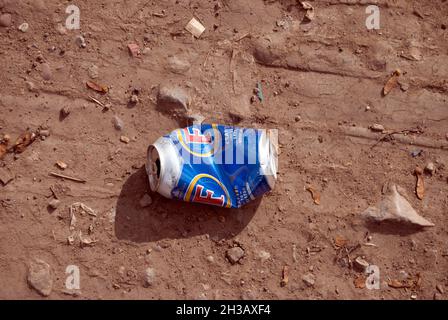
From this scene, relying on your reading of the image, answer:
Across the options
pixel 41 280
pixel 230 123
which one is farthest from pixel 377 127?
pixel 41 280

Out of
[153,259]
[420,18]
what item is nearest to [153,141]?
[153,259]

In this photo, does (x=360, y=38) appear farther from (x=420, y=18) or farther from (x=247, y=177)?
(x=247, y=177)

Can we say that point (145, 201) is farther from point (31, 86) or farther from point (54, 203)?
point (31, 86)

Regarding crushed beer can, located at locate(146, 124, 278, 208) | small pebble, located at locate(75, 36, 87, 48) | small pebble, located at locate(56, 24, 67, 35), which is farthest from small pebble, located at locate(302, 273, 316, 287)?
small pebble, located at locate(56, 24, 67, 35)

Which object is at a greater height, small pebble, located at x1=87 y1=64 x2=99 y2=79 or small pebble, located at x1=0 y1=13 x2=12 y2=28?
small pebble, located at x1=0 y1=13 x2=12 y2=28

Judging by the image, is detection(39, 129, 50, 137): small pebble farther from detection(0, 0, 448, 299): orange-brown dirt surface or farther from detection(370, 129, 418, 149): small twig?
detection(370, 129, 418, 149): small twig
